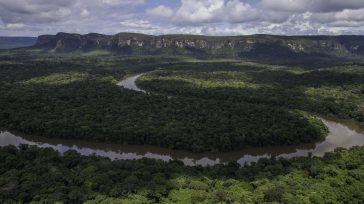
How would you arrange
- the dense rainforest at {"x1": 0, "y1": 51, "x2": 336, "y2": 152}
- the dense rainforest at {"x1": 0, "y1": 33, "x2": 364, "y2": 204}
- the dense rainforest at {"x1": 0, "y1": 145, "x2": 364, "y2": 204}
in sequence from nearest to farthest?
the dense rainforest at {"x1": 0, "y1": 145, "x2": 364, "y2": 204} < the dense rainforest at {"x1": 0, "y1": 33, "x2": 364, "y2": 204} < the dense rainforest at {"x1": 0, "y1": 51, "x2": 336, "y2": 152}

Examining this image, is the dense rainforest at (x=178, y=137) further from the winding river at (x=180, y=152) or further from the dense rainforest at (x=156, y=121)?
the winding river at (x=180, y=152)

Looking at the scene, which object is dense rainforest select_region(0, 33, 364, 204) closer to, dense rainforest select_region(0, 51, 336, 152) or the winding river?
dense rainforest select_region(0, 51, 336, 152)

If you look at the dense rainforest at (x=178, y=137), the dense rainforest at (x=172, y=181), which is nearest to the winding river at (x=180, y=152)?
the dense rainforest at (x=178, y=137)

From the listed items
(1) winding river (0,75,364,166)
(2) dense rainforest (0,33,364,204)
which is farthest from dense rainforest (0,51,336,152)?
(1) winding river (0,75,364,166)

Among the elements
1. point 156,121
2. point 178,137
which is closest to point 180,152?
point 178,137

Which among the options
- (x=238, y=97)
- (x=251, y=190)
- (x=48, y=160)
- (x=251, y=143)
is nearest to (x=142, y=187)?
(x=251, y=190)

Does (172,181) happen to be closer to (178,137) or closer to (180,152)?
(180,152)

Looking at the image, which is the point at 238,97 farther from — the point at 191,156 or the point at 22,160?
the point at 22,160

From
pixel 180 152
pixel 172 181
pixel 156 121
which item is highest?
pixel 156 121
